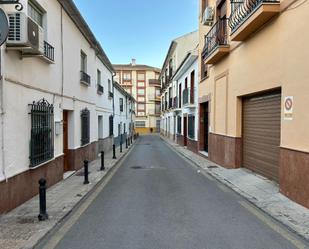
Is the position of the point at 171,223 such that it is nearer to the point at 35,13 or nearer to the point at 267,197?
the point at 267,197

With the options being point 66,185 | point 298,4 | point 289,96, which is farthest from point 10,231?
point 298,4

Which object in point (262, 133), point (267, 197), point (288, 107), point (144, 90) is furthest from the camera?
point (144, 90)

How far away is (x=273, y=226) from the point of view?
527 centimetres

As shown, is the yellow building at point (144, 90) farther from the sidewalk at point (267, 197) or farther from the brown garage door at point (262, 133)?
the brown garage door at point (262, 133)

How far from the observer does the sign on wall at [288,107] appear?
→ 6.85 m

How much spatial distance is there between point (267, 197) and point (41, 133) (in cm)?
563

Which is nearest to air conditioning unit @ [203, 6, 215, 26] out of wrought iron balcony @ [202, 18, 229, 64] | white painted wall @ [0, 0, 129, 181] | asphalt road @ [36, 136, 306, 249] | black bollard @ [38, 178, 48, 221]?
wrought iron balcony @ [202, 18, 229, 64]

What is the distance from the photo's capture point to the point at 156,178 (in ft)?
33.9

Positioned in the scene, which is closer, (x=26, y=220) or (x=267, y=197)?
(x=26, y=220)

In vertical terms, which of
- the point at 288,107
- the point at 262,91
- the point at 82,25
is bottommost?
the point at 288,107

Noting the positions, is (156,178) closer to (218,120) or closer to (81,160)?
(81,160)

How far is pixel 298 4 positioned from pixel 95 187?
6.77 metres

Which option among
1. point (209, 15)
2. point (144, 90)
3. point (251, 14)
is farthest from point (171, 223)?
point (144, 90)

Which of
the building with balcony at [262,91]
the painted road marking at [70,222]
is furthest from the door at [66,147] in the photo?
the building with balcony at [262,91]
